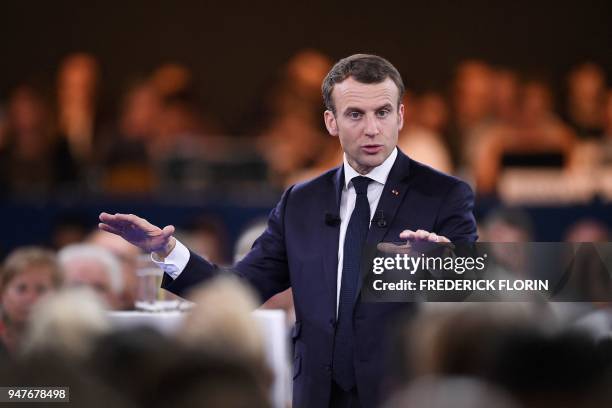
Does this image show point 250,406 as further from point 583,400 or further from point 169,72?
point 169,72

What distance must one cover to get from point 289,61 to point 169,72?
170cm

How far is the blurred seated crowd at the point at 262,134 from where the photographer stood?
8367 millimetres

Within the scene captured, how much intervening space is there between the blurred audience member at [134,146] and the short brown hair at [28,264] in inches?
133

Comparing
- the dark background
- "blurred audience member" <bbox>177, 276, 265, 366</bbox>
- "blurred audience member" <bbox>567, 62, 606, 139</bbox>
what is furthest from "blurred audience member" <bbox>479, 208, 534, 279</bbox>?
the dark background

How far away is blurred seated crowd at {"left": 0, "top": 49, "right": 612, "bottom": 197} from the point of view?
8367mm

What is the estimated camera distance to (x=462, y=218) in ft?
9.85

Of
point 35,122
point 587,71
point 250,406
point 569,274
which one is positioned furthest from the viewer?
point 587,71

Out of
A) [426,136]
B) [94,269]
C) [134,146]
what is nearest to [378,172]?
[94,269]

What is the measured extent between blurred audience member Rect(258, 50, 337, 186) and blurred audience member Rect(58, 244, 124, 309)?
3.78 metres

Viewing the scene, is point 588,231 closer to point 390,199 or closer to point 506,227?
point 506,227

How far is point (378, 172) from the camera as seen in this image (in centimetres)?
308

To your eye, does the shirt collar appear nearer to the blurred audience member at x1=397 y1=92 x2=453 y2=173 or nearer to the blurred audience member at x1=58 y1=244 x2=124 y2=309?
the blurred audience member at x1=58 y1=244 x2=124 y2=309

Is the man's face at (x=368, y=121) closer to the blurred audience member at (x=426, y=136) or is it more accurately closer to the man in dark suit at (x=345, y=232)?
the man in dark suit at (x=345, y=232)

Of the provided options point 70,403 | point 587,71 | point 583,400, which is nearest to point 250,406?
point 70,403
